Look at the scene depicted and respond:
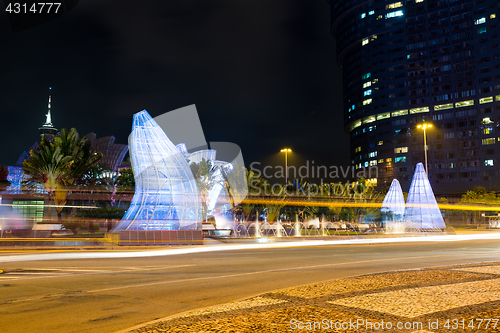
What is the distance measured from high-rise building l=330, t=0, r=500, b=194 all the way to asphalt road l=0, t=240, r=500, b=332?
113 metres

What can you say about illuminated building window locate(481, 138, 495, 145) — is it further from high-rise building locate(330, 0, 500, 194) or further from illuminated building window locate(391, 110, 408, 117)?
illuminated building window locate(391, 110, 408, 117)

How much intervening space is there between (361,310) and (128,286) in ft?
18.2

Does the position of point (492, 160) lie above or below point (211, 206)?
above

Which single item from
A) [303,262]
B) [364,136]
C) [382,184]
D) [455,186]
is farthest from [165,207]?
[364,136]

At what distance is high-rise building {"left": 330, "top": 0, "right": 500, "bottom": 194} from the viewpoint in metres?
114

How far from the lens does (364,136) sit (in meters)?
141

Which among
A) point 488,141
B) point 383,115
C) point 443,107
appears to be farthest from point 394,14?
point 488,141

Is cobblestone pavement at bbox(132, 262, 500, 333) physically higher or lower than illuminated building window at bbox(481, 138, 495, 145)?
lower

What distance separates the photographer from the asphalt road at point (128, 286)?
21.5ft

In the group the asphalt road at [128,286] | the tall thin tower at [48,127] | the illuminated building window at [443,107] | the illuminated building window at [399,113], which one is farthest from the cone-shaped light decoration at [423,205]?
the tall thin tower at [48,127]

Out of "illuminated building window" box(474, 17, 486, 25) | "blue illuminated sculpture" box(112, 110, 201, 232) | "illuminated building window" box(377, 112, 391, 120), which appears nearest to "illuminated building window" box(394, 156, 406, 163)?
"illuminated building window" box(377, 112, 391, 120)

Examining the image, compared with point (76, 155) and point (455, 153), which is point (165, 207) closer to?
point (76, 155)

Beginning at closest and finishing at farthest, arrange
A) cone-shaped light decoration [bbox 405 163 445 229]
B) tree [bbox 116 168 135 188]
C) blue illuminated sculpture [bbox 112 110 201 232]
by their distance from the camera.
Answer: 1. blue illuminated sculpture [bbox 112 110 201 232]
2. cone-shaped light decoration [bbox 405 163 445 229]
3. tree [bbox 116 168 135 188]

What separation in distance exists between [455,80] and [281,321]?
13167 centimetres
